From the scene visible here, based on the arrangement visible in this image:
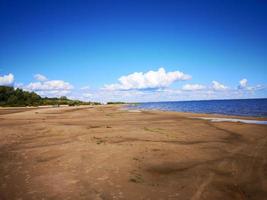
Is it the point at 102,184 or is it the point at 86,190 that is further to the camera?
the point at 102,184

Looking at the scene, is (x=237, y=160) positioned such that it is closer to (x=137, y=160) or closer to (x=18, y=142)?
(x=137, y=160)

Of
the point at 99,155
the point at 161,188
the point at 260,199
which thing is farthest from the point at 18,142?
the point at 260,199

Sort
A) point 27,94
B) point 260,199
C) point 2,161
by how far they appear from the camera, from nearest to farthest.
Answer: point 260,199 < point 2,161 < point 27,94

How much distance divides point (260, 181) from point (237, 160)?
7.87 feet

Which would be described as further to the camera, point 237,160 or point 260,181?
point 237,160

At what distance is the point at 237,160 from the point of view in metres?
9.49

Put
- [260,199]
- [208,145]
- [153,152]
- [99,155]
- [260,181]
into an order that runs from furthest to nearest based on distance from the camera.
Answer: [208,145] < [153,152] < [99,155] < [260,181] < [260,199]

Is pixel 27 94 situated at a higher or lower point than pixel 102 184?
higher

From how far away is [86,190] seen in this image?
6184mm

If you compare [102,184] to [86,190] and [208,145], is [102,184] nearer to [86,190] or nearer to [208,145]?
[86,190]

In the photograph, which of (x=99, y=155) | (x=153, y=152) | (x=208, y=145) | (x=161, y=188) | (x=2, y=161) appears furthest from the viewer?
(x=208, y=145)

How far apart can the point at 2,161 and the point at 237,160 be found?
10.5 metres

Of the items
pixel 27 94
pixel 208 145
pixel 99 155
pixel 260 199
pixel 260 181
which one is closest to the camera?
pixel 260 199

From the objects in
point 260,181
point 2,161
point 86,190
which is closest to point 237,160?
point 260,181
